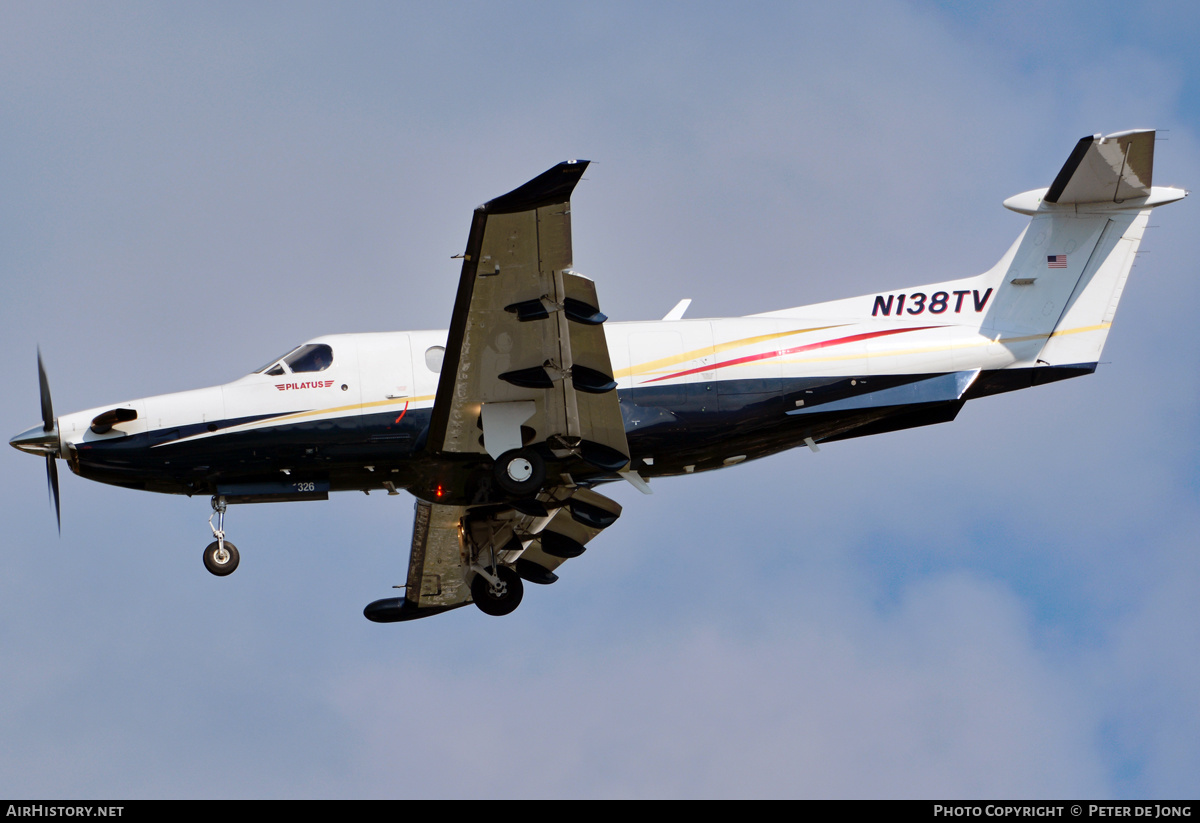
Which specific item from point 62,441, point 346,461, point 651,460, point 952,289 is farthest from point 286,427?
point 952,289

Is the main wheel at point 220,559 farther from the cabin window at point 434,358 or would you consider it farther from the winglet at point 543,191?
the winglet at point 543,191

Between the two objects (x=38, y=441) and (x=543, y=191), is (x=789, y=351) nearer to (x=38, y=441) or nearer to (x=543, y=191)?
(x=543, y=191)

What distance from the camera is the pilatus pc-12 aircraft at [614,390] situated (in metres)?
21.9

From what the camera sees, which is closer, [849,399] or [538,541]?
[849,399]

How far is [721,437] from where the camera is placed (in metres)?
23.2

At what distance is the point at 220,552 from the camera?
22797 millimetres

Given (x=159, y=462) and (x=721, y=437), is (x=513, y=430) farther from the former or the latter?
(x=159, y=462)

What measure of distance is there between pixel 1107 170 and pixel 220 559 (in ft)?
51.9

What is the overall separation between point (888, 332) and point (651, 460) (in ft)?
14.7

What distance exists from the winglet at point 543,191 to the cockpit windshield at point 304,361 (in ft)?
17.7

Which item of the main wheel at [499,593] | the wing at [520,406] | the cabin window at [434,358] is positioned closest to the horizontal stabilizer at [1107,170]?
the wing at [520,406]

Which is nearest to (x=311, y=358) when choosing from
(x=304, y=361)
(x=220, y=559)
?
(x=304, y=361)

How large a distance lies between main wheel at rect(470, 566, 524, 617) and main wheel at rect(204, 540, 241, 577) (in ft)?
15.7

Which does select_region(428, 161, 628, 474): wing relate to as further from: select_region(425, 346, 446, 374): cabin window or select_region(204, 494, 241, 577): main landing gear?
select_region(204, 494, 241, 577): main landing gear
